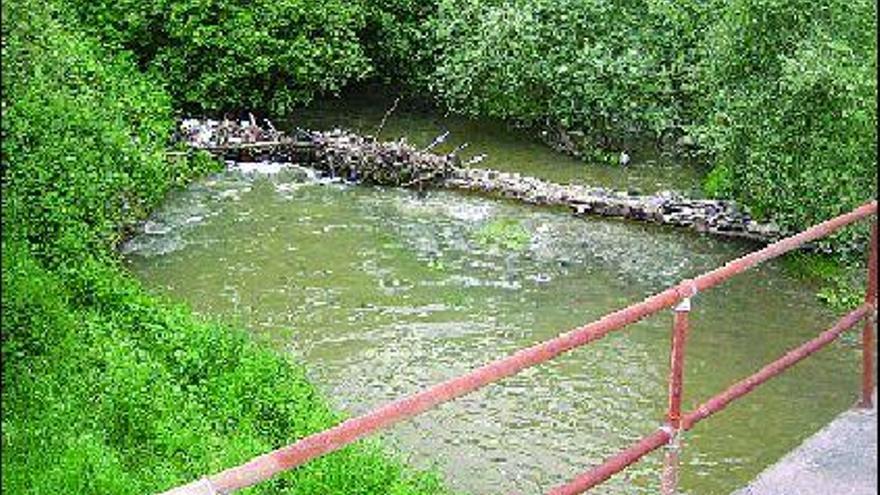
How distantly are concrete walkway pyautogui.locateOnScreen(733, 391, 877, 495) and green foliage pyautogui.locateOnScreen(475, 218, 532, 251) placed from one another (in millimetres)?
8433

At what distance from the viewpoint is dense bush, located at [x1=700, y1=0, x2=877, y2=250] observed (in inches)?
432

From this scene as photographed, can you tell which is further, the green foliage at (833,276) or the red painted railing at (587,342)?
the green foliage at (833,276)

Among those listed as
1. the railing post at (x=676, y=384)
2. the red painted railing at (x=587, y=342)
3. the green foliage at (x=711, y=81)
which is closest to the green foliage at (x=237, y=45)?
the green foliage at (x=711, y=81)

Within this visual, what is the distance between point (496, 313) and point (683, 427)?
7.31 meters

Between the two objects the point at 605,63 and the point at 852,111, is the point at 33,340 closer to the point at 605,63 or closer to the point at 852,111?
the point at 852,111

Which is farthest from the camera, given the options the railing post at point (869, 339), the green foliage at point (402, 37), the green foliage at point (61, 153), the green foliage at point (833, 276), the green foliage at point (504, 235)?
the green foliage at point (402, 37)

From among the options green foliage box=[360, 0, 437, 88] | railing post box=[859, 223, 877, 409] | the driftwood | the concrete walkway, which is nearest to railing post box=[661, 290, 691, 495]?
the concrete walkway

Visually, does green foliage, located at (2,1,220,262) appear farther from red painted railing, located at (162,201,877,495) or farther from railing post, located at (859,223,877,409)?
railing post, located at (859,223,877,409)

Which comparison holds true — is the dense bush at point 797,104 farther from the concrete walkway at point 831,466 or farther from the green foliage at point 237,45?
the concrete walkway at point 831,466

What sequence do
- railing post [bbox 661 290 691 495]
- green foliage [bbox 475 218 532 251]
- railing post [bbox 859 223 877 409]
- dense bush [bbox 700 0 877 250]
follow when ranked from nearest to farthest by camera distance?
railing post [bbox 661 290 691 495] → railing post [bbox 859 223 877 409] → dense bush [bbox 700 0 877 250] → green foliage [bbox 475 218 532 251]

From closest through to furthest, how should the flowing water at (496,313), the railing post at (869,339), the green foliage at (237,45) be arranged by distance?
the railing post at (869,339) < the flowing water at (496,313) < the green foliage at (237,45)

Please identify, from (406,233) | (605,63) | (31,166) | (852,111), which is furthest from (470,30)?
(31,166)

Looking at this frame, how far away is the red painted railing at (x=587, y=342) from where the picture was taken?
2811 millimetres

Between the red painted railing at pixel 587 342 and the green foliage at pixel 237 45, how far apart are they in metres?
12.4
